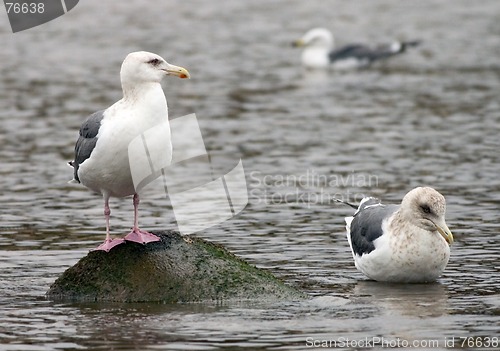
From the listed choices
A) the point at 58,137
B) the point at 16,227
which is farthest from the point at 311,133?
the point at 16,227

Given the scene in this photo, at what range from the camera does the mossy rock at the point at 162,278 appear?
10250 millimetres

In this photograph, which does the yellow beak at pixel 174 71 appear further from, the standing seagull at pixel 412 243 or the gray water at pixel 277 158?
the standing seagull at pixel 412 243

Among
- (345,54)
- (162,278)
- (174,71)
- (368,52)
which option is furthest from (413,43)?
(162,278)

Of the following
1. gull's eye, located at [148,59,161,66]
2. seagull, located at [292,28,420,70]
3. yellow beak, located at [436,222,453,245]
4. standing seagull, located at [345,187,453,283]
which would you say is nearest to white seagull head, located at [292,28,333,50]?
seagull, located at [292,28,420,70]

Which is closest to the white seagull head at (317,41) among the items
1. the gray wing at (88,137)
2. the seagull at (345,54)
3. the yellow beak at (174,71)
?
the seagull at (345,54)

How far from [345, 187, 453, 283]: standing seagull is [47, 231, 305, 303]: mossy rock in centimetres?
100

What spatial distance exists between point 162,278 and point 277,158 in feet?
25.9

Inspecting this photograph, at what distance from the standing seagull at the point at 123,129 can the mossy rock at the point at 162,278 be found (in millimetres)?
166

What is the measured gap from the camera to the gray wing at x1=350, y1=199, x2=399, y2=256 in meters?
11.1

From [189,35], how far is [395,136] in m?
14.3

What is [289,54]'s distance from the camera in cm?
3122

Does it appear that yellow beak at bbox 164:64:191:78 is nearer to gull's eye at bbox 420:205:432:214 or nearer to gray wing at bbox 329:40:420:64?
gull's eye at bbox 420:205:432:214

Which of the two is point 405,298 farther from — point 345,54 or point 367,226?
point 345,54

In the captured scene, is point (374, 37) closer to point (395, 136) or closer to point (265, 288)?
point (395, 136)
